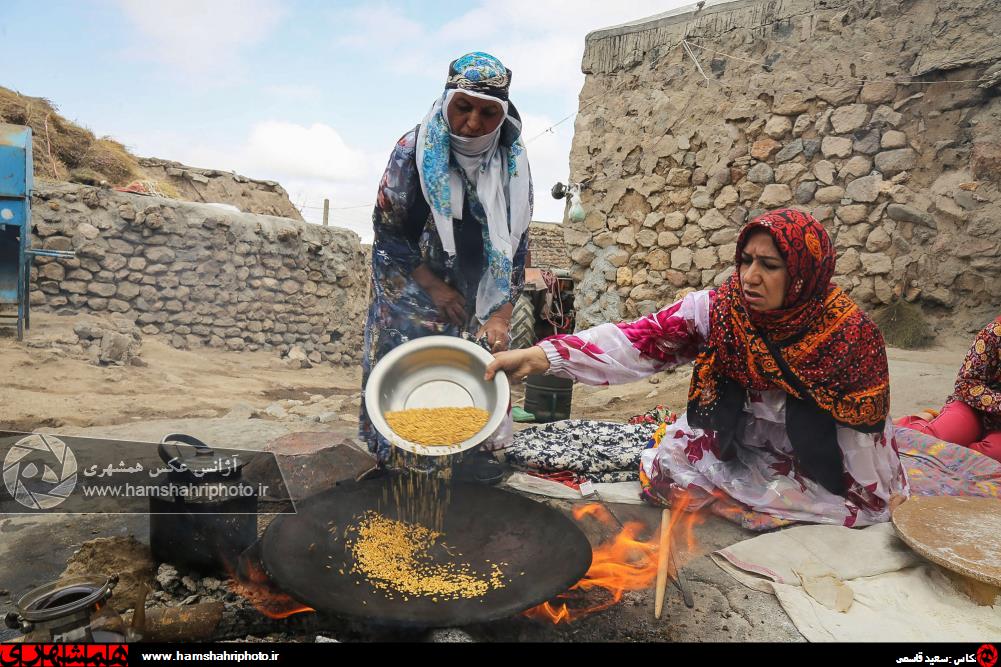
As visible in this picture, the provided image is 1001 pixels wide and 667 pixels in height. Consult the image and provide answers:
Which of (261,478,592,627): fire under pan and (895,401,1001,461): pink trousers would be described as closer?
(261,478,592,627): fire under pan

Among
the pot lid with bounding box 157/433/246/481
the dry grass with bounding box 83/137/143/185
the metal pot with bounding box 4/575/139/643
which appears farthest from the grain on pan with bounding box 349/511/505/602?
the dry grass with bounding box 83/137/143/185

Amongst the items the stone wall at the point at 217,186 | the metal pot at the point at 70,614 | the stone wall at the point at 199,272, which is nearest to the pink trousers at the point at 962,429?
the metal pot at the point at 70,614

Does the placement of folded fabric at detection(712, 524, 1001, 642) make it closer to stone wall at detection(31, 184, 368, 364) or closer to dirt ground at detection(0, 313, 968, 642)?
dirt ground at detection(0, 313, 968, 642)

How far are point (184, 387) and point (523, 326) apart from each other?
140 inches

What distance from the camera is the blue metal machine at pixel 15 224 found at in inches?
228

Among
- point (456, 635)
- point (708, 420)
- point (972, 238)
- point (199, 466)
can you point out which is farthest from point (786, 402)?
point (972, 238)

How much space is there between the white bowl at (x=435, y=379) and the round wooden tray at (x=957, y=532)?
1433 millimetres

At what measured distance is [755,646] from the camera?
170cm

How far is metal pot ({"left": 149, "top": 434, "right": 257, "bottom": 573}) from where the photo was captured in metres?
1.81

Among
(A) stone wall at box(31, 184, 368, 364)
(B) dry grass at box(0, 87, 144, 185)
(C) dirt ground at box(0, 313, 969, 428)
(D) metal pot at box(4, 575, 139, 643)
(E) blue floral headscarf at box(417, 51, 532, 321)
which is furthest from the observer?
(B) dry grass at box(0, 87, 144, 185)

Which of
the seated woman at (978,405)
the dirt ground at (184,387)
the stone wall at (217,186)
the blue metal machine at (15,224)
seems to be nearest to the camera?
the seated woman at (978,405)

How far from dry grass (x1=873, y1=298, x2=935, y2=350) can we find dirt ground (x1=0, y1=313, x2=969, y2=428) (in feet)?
0.30

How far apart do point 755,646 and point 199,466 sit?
5.60 ft

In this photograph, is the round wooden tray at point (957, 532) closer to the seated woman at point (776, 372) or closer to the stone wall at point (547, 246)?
the seated woman at point (776, 372)
